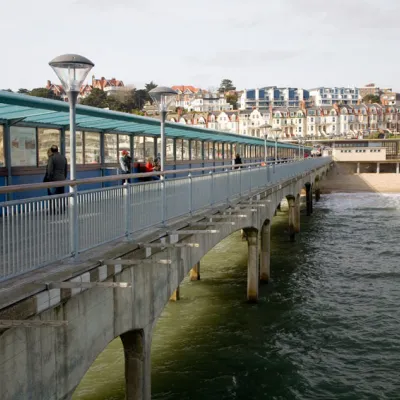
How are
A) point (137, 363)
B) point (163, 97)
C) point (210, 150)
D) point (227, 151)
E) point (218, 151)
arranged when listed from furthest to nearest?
point (227, 151)
point (218, 151)
point (210, 150)
point (163, 97)
point (137, 363)

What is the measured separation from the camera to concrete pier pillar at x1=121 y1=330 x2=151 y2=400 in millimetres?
8469

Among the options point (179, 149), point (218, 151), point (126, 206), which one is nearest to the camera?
point (126, 206)

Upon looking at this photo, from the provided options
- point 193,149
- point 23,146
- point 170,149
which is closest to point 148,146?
point 170,149

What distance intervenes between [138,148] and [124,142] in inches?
56.8

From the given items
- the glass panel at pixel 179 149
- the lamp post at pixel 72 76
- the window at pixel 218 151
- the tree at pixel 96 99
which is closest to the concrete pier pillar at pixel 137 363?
the lamp post at pixel 72 76

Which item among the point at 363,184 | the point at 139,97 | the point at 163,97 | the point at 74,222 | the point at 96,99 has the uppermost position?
the point at 139,97

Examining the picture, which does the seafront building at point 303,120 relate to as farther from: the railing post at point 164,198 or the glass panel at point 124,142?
the railing post at point 164,198

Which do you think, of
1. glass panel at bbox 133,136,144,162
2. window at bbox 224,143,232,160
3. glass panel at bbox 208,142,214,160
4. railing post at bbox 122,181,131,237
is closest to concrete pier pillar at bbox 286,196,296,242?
window at bbox 224,143,232,160

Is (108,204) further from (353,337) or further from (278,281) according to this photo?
(278,281)

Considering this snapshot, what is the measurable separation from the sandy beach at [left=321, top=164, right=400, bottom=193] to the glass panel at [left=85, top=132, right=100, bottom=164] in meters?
58.2

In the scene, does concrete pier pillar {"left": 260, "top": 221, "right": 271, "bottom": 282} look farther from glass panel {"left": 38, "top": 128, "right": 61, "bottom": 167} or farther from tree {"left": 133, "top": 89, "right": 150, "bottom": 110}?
tree {"left": 133, "top": 89, "right": 150, "bottom": 110}

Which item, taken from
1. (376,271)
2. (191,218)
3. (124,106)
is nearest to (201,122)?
(124,106)

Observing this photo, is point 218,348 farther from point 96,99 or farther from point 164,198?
point 96,99

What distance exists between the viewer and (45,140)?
13.8 metres
